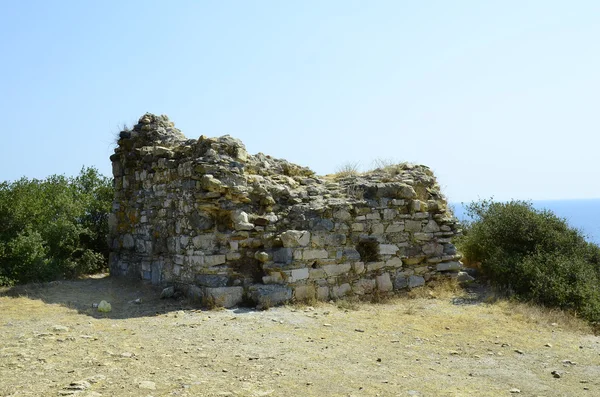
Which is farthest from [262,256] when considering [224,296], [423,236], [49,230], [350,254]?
[49,230]

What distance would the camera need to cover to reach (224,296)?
8258 mm

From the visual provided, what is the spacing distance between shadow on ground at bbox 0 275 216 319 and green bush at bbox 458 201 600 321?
5713 millimetres

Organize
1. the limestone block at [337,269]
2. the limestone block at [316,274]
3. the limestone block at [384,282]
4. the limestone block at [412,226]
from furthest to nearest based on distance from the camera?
1. the limestone block at [412,226]
2. the limestone block at [384,282]
3. the limestone block at [337,269]
4. the limestone block at [316,274]

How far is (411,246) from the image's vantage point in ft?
33.0

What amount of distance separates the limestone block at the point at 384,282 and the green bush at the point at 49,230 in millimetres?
6739

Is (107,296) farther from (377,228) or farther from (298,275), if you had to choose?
(377,228)

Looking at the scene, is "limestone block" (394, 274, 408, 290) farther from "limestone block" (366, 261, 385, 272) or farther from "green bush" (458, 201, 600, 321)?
"green bush" (458, 201, 600, 321)

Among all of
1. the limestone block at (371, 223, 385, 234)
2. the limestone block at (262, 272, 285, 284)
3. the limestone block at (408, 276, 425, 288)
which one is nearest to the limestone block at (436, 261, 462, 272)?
the limestone block at (408, 276, 425, 288)

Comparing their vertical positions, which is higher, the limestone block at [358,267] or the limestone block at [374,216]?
the limestone block at [374,216]

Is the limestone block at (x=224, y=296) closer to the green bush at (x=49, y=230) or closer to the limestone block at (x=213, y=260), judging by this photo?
the limestone block at (x=213, y=260)

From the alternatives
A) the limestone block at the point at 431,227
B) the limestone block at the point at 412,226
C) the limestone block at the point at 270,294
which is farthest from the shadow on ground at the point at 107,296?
the limestone block at the point at 431,227

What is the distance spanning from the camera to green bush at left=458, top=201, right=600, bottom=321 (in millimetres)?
8555

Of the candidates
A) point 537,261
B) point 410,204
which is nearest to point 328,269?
point 410,204

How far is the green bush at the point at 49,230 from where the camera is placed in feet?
34.4
